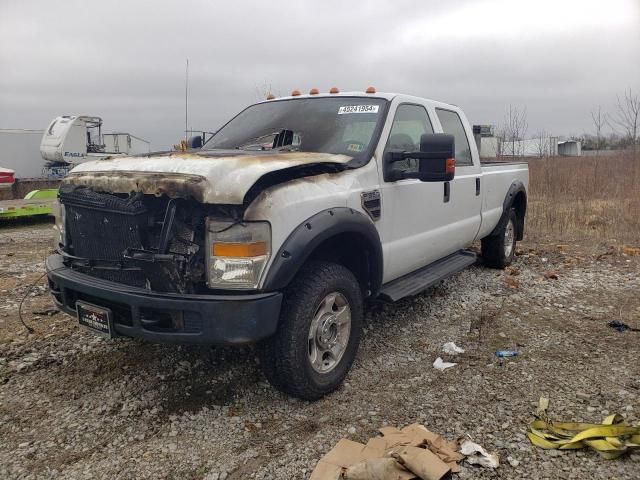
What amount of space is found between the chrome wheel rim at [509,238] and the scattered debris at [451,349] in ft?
9.73

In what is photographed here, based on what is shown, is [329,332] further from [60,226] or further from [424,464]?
[60,226]

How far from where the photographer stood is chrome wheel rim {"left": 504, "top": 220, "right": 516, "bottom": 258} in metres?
6.80

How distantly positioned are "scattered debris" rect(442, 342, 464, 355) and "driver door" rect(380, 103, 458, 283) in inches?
26.1

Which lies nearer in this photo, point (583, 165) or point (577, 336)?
point (577, 336)

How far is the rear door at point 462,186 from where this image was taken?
4.89 m

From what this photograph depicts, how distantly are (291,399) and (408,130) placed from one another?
235 cm

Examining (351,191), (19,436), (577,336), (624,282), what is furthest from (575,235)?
(19,436)

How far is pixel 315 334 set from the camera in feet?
10.5

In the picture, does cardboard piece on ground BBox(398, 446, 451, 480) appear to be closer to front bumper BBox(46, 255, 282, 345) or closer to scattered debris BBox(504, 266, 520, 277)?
front bumper BBox(46, 255, 282, 345)

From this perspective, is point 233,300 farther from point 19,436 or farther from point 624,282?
point 624,282

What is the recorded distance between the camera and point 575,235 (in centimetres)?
934

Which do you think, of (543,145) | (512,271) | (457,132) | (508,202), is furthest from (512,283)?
(543,145)

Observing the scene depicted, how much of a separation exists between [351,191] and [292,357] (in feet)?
3.71

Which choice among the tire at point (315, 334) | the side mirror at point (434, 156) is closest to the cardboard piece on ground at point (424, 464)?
the tire at point (315, 334)
